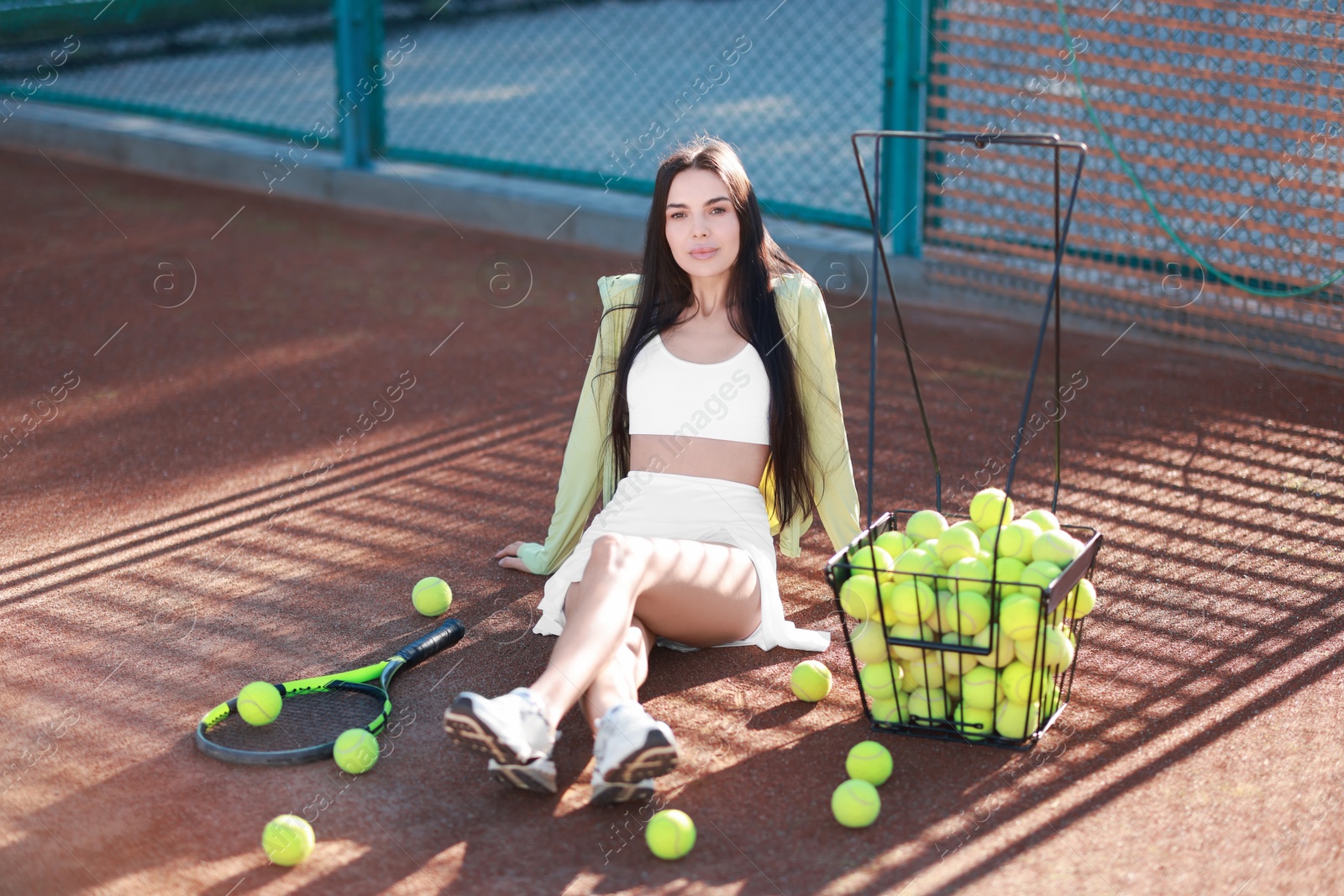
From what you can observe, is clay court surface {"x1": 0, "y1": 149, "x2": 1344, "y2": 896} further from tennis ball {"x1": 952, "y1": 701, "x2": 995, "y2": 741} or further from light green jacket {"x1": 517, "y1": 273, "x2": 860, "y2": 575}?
light green jacket {"x1": 517, "y1": 273, "x2": 860, "y2": 575}

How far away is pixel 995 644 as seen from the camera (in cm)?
304

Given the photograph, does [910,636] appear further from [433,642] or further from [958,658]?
[433,642]

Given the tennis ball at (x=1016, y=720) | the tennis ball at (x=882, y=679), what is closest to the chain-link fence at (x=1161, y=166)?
the tennis ball at (x=1016, y=720)

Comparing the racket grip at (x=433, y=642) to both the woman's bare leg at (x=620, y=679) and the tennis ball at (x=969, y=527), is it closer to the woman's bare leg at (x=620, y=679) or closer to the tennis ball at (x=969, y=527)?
the woman's bare leg at (x=620, y=679)

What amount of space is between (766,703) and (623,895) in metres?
0.83

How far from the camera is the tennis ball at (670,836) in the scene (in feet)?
9.34

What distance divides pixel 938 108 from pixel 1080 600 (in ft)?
13.6

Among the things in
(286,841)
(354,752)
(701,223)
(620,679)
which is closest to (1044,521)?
(620,679)

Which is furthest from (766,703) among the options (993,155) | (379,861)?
(993,155)

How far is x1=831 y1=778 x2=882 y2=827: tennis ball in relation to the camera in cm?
292

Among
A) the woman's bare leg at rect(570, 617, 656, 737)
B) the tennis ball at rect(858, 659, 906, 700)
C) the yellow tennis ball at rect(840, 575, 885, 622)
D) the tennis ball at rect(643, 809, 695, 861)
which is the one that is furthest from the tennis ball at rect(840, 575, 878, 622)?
the tennis ball at rect(643, 809, 695, 861)

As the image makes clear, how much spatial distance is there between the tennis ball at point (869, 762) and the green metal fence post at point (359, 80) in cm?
674

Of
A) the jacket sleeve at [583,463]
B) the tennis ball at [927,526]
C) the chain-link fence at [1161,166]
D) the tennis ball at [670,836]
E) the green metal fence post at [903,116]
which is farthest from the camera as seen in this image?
the green metal fence post at [903,116]

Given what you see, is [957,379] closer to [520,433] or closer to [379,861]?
[520,433]
